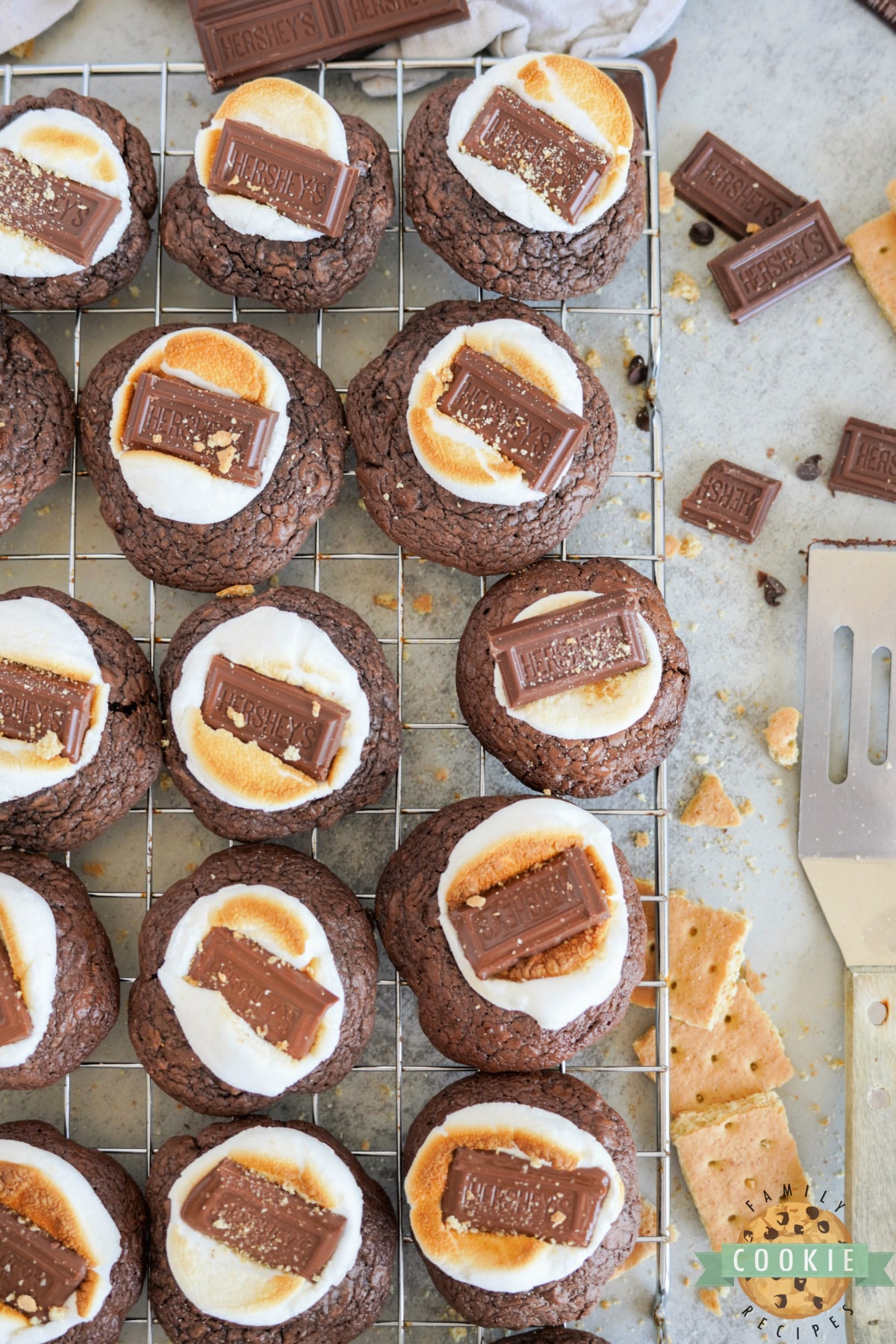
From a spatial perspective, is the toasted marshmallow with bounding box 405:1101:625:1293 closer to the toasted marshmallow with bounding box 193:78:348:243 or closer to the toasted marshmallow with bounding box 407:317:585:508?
the toasted marshmallow with bounding box 407:317:585:508

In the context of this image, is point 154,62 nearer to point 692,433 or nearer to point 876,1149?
point 692,433

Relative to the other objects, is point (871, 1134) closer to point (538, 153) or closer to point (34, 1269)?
point (34, 1269)

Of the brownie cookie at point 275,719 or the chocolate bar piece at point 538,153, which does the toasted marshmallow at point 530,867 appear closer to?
the brownie cookie at point 275,719

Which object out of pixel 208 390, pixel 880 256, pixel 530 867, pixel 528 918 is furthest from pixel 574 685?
pixel 880 256

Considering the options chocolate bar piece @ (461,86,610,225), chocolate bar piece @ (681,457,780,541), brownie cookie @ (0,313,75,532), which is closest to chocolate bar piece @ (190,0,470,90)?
chocolate bar piece @ (461,86,610,225)

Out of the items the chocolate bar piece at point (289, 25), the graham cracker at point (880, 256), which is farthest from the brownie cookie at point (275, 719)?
the graham cracker at point (880, 256)

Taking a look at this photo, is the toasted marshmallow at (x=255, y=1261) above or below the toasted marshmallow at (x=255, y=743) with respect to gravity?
below

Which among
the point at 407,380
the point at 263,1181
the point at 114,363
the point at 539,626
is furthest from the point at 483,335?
the point at 263,1181
